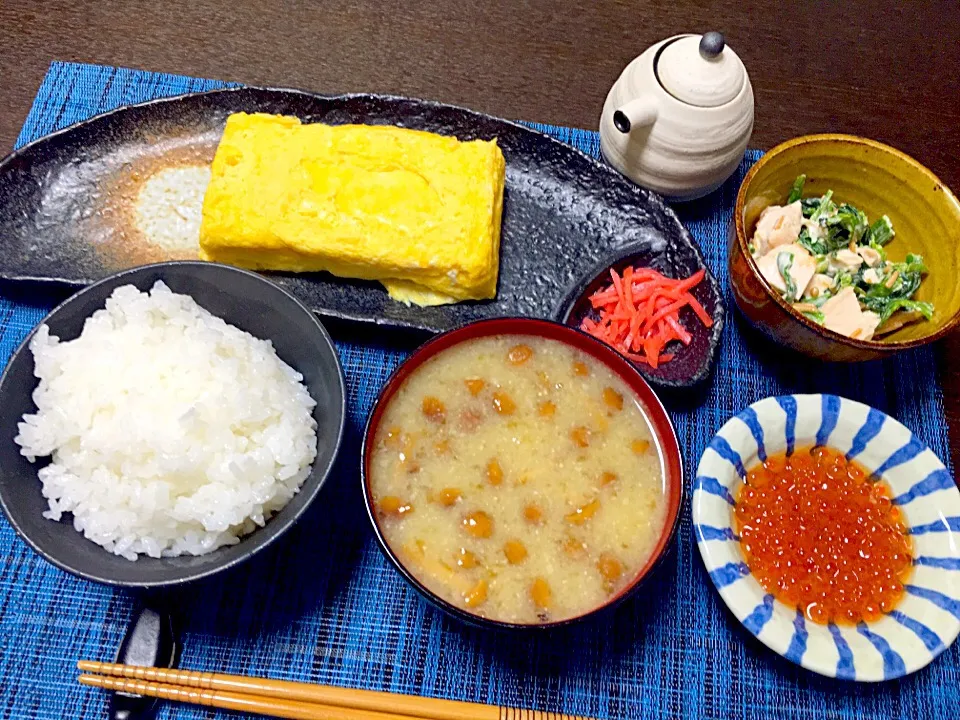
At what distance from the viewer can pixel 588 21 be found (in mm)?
3229

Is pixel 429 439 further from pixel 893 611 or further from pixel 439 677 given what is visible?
pixel 893 611

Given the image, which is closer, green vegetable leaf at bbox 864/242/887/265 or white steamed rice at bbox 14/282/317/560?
white steamed rice at bbox 14/282/317/560

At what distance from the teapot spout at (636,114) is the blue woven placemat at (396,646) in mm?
1184

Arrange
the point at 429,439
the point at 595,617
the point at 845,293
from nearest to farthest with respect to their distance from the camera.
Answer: the point at 595,617 < the point at 429,439 < the point at 845,293

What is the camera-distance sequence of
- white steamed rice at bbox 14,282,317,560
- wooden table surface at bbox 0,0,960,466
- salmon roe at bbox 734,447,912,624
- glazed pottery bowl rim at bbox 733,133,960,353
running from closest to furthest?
white steamed rice at bbox 14,282,317,560, salmon roe at bbox 734,447,912,624, glazed pottery bowl rim at bbox 733,133,960,353, wooden table surface at bbox 0,0,960,466

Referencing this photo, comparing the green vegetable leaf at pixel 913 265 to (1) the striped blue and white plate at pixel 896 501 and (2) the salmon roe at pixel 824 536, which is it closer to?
(1) the striped blue and white plate at pixel 896 501

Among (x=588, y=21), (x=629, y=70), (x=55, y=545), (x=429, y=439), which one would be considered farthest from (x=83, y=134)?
(x=588, y=21)

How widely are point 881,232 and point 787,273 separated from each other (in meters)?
0.44

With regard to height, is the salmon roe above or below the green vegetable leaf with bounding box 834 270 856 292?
below

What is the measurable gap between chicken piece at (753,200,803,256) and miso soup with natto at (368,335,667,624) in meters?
0.78

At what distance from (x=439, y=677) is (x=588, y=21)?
2711 millimetres

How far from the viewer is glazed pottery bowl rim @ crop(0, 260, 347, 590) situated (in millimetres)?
1616

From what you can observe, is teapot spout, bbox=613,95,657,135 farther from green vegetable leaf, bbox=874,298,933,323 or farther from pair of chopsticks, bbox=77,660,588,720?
pair of chopsticks, bbox=77,660,588,720

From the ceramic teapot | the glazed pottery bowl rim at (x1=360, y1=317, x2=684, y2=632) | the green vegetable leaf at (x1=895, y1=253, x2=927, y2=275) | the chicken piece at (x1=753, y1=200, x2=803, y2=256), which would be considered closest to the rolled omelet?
the glazed pottery bowl rim at (x1=360, y1=317, x2=684, y2=632)
